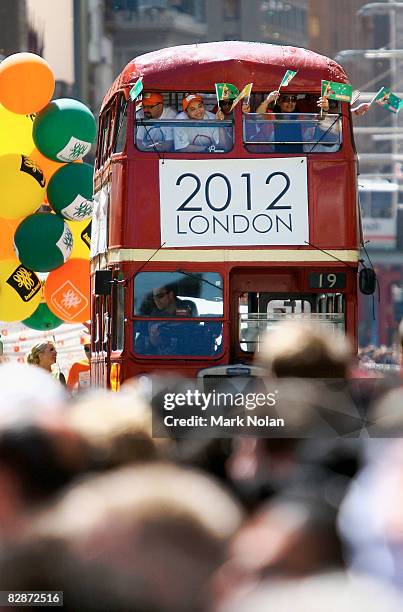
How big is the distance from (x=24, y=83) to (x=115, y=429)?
410 inches

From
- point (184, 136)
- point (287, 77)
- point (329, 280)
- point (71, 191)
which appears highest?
point (287, 77)

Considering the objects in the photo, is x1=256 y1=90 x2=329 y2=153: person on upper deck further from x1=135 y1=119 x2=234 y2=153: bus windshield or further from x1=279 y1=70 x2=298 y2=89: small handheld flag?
x1=135 y1=119 x2=234 y2=153: bus windshield

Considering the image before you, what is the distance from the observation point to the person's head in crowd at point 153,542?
2.21 meters

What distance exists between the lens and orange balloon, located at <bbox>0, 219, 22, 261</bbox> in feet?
44.7

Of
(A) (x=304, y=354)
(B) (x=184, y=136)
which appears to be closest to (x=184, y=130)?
(B) (x=184, y=136)

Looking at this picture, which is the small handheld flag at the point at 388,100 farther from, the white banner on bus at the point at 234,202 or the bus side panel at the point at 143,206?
the bus side panel at the point at 143,206

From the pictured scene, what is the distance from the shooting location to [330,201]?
40.0ft

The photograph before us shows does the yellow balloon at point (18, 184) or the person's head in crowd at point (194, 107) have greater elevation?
the person's head in crowd at point (194, 107)

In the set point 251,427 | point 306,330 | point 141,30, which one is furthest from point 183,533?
point 141,30

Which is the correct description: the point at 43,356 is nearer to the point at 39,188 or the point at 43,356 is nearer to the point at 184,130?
the point at 184,130

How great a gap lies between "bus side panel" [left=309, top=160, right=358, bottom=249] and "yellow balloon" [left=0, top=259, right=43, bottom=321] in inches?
124

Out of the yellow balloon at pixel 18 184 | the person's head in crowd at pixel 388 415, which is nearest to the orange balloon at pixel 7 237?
the yellow balloon at pixel 18 184

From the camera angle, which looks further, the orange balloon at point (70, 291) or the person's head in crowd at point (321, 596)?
the orange balloon at point (70, 291)

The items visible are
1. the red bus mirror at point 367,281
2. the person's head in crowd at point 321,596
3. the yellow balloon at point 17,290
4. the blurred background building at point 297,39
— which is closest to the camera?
the person's head in crowd at point 321,596
